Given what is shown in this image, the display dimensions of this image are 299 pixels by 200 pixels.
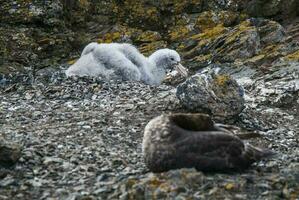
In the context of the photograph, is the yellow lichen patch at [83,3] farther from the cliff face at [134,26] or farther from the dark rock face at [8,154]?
the dark rock face at [8,154]

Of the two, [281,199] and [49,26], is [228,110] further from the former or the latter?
[49,26]

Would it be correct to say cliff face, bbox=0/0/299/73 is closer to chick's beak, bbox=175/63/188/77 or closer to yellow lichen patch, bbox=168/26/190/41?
yellow lichen patch, bbox=168/26/190/41

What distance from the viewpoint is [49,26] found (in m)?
16.7

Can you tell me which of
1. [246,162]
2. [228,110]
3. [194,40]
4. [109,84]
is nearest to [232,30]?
[194,40]

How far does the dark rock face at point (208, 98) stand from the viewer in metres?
10.4

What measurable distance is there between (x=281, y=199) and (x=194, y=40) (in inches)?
370

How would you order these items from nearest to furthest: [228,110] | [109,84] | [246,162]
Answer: [246,162]
[228,110]
[109,84]

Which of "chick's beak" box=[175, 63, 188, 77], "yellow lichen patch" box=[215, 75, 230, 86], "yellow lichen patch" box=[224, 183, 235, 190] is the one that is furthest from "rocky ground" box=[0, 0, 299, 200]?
"chick's beak" box=[175, 63, 188, 77]

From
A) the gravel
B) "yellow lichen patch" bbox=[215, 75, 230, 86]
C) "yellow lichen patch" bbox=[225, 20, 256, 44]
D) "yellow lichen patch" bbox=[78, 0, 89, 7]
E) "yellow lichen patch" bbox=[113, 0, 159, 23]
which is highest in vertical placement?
"yellow lichen patch" bbox=[78, 0, 89, 7]

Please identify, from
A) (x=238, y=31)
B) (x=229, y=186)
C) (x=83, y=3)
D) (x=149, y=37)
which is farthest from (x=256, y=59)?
(x=229, y=186)

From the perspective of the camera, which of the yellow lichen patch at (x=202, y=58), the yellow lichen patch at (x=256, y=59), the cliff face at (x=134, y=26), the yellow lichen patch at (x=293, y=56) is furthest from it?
the cliff face at (x=134, y=26)

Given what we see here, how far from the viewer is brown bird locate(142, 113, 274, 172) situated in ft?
24.2

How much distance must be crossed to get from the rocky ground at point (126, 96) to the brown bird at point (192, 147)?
0.56ft

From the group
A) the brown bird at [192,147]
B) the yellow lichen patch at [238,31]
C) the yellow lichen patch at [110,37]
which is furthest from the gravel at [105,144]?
the yellow lichen patch at [110,37]
